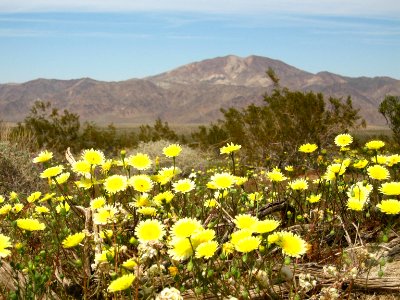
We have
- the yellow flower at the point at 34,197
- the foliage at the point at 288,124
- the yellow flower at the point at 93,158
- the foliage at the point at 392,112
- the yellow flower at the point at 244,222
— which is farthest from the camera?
the foliage at the point at 392,112

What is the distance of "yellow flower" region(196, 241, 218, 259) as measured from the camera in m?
1.96

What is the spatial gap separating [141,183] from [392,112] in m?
16.3

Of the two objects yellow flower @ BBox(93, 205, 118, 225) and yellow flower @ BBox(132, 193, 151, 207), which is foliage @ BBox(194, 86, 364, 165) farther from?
yellow flower @ BBox(93, 205, 118, 225)

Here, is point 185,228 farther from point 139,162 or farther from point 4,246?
point 139,162

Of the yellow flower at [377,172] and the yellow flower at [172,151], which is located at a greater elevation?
the yellow flower at [172,151]

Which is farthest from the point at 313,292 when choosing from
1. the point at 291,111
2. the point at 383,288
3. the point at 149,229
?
the point at 291,111

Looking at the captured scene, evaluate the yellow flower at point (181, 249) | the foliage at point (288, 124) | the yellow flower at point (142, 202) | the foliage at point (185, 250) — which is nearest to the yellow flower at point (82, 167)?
the foliage at point (185, 250)

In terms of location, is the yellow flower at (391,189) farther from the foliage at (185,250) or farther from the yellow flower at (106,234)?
the yellow flower at (106,234)

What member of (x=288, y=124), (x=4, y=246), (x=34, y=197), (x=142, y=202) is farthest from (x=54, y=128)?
(x=4, y=246)

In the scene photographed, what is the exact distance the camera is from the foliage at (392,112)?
16.8 metres

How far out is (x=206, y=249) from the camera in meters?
1.98

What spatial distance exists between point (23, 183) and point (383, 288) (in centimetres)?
875

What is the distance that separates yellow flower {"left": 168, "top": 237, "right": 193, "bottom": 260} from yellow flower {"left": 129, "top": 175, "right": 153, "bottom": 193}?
748 millimetres

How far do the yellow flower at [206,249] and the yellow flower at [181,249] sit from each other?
5 centimetres
